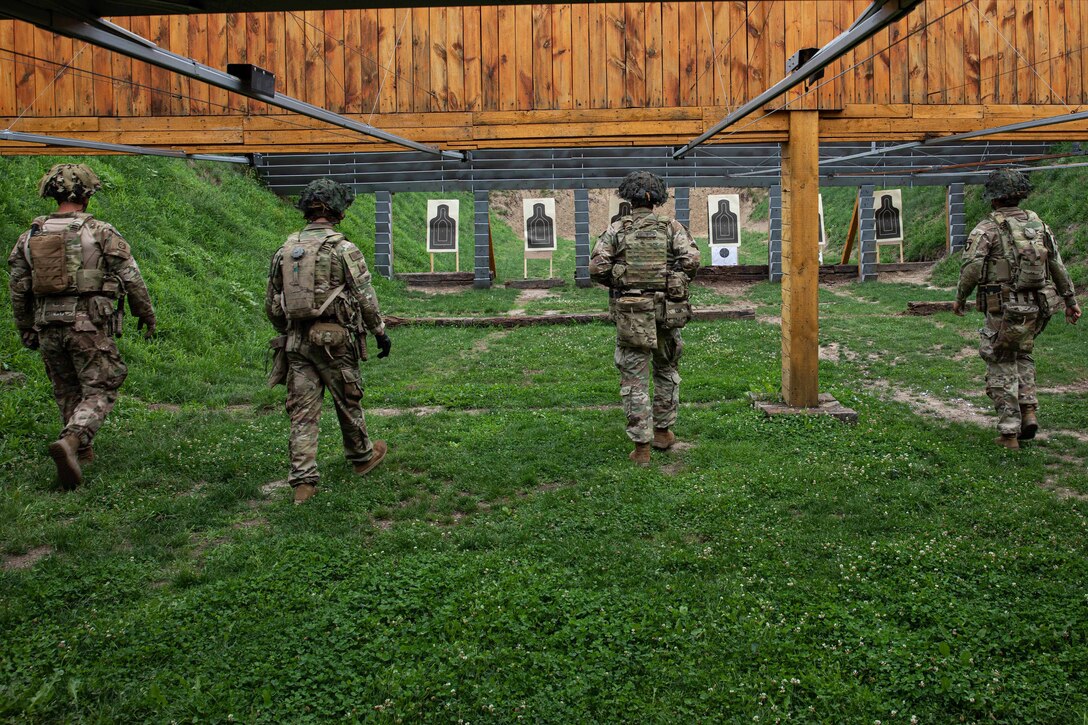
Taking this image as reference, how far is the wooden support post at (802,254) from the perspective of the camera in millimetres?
8281

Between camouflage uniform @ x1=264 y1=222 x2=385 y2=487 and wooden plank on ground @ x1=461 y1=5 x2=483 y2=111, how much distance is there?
2868 mm

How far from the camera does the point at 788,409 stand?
8344 millimetres

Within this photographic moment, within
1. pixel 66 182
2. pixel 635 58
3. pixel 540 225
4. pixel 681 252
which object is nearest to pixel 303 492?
pixel 66 182

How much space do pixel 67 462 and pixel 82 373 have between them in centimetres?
82

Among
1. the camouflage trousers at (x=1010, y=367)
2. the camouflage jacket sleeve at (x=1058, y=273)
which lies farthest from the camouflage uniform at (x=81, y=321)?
the camouflage jacket sleeve at (x=1058, y=273)

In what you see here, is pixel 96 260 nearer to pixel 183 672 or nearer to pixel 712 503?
pixel 183 672

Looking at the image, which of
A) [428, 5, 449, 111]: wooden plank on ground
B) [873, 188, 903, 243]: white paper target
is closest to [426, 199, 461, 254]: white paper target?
[873, 188, 903, 243]: white paper target

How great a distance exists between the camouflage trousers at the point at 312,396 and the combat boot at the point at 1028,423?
537 centimetres

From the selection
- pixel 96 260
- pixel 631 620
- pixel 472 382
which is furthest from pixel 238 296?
pixel 631 620

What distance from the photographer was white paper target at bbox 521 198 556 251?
24.8 m

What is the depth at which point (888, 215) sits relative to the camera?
81.1 ft

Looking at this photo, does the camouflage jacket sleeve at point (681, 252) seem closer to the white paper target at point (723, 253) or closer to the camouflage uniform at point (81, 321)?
the camouflage uniform at point (81, 321)

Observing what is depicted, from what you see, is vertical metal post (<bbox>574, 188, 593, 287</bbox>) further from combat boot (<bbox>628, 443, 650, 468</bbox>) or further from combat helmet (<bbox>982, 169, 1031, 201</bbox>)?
combat boot (<bbox>628, 443, 650, 468</bbox>)

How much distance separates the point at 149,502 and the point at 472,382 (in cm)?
500
